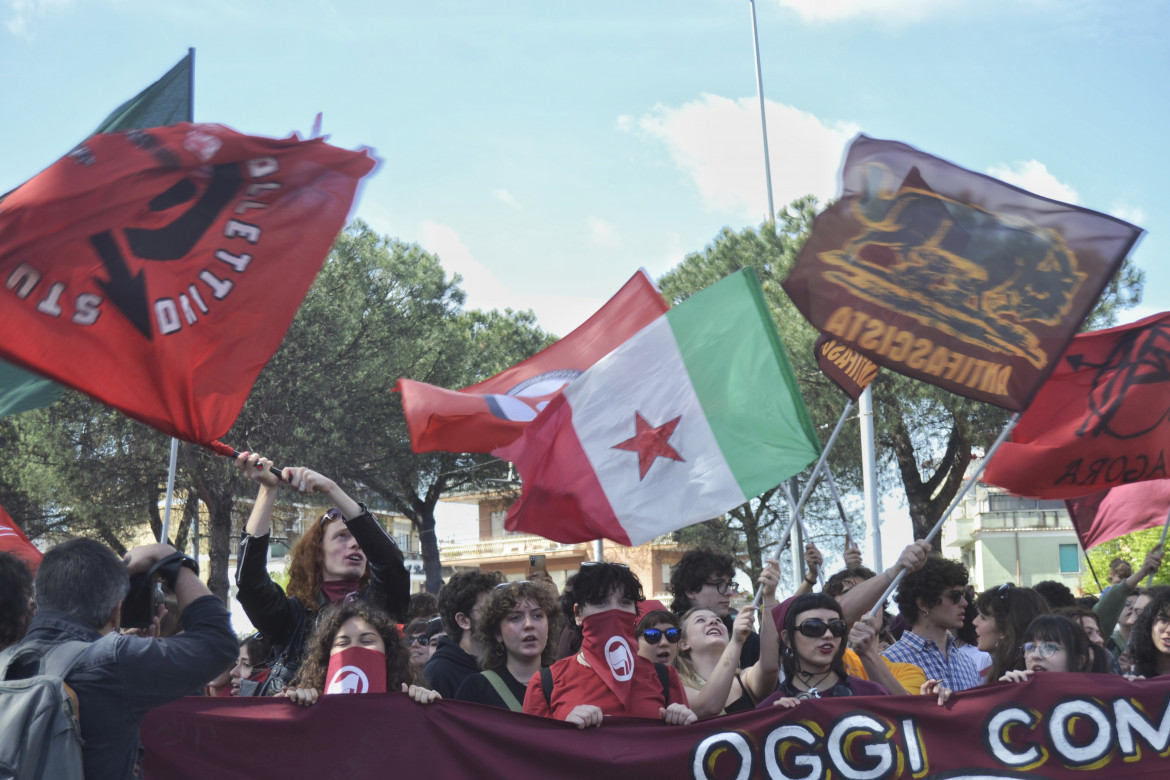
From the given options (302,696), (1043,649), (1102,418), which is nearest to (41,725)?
(302,696)

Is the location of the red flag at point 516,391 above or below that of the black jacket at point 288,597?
above

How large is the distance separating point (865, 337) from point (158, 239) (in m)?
3.64

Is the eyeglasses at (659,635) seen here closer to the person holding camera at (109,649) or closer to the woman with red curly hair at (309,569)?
the woman with red curly hair at (309,569)

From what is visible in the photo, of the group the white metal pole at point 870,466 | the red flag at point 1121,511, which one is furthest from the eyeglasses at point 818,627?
the white metal pole at point 870,466

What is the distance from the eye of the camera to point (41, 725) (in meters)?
3.16

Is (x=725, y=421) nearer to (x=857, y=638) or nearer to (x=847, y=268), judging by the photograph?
(x=847, y=268)

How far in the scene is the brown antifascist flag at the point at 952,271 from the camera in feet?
20.4

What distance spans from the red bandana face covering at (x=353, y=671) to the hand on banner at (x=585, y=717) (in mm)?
790

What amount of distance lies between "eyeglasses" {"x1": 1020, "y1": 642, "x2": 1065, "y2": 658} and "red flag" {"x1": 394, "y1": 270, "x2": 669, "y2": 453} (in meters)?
4.17

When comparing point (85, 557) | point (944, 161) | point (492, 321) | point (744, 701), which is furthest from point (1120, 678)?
point (492, 321)

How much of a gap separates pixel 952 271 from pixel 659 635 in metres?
2.68

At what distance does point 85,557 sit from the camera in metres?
3.53

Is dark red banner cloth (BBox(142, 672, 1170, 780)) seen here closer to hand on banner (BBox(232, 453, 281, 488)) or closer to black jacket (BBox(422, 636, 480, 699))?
hand on banner (BBox(232, 453, 281, 488))

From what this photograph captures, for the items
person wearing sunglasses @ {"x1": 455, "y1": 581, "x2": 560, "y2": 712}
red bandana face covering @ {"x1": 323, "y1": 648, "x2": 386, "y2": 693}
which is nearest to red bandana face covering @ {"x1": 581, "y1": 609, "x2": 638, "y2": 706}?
person wearing sunglasses @ {"x1": 455, "y1": 581, "x2": 560, "y2": 712}
